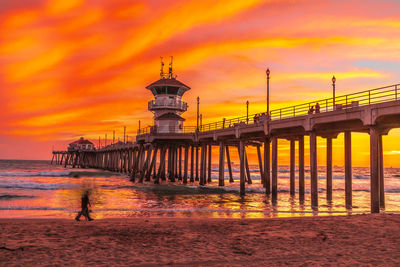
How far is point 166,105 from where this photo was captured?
2165 inches

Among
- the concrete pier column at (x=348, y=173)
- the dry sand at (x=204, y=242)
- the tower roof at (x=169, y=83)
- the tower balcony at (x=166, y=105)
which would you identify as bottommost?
the dry sand at (x=204, y=242)

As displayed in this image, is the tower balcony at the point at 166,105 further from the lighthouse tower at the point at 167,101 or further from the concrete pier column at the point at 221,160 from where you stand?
the concrete pier column at the point at 221,160

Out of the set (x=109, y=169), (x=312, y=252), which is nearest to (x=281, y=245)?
(x=312, y=252)

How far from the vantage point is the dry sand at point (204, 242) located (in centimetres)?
913

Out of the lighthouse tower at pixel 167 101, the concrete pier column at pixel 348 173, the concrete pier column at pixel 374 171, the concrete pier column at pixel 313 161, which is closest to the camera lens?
the concrete pier column at pixel 374 171

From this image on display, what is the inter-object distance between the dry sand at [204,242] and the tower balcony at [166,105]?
40.5m

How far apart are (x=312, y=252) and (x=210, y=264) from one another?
3120 mm

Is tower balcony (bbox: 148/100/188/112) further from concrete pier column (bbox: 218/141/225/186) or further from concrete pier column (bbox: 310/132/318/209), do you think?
concrete pier column (bbox: 310/132/318/209)

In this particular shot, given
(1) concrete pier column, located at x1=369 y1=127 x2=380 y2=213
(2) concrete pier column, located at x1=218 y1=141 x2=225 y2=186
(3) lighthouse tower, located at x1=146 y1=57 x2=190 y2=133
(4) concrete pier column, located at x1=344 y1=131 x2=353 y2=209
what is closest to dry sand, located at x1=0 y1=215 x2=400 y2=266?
(1) concrete pier column, located at x1=369 y1=127 x2=380 y2=213

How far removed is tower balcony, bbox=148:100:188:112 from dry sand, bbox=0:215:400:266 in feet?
133

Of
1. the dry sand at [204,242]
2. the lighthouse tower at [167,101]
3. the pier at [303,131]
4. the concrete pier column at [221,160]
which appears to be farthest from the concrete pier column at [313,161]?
the lighthouse tower at [167,101]

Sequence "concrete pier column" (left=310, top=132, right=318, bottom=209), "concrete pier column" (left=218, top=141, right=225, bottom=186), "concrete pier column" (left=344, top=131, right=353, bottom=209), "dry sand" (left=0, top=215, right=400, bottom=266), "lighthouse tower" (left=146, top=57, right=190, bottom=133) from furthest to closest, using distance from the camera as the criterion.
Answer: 1. "lighthouse tower" (left=146, top=57, right=190, bottom=133)
2. "concrete pier column" (left=218, top=141, right=225, bottom=186)
3. "concrete pier column" (left=344, top=131, right=353, bottom=209)
4. "concrete pier column" (left=310, top=132, right=318, bottom=209)
5. "dry sand" (left=0, top=215, right=400, bottom=266)

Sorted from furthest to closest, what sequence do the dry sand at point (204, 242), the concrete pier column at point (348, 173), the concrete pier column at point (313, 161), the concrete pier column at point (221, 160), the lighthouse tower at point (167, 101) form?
the lighthouse tower at point (167, 101) → the concrete pier column at point (221, 160) → the concrete pier column at point (348, 173) → the concrete pier column at point (313, 161) → the dry sand at point (204, 242)

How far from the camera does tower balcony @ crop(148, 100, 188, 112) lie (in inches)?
2167
